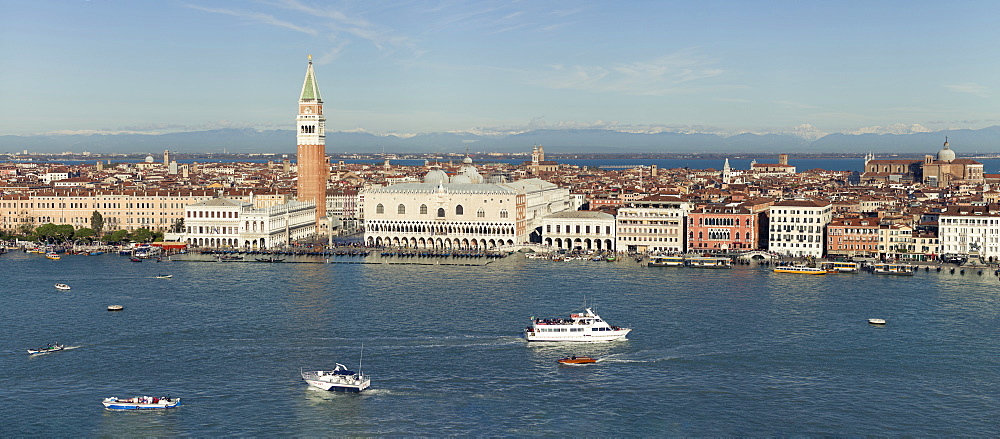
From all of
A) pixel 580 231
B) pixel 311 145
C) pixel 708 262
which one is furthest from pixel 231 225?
pixel 708 262

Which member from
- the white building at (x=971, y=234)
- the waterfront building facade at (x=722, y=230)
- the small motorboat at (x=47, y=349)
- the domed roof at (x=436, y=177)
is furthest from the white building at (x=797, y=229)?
the small motorboat at (x=47, y=349)

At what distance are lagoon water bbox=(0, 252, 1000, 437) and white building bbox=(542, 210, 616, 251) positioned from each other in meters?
8.63

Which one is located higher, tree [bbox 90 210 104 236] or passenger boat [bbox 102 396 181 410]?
tree [bbox 90 210 104 236]

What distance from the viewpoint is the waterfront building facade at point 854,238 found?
4138 centimetres

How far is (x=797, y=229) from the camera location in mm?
42625

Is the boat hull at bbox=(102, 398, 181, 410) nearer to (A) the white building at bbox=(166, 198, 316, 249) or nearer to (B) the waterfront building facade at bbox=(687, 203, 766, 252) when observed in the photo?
(A) the white building at bbox=(166, 198, 316, 249)

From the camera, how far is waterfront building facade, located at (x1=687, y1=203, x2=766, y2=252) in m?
43.4

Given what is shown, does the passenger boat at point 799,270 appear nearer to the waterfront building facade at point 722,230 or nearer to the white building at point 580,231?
the waterfront building facade at point 722,230

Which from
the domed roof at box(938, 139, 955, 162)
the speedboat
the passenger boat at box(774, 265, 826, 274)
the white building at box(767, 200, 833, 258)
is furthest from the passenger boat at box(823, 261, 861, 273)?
the domed roof at box(938, 139, 955, 162)

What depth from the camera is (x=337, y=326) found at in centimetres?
2716

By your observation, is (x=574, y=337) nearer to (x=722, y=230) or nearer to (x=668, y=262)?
(x=668, y=262)

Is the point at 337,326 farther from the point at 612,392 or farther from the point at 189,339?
the point at 612,392

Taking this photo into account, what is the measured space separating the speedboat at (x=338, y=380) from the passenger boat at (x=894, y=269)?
21.8m

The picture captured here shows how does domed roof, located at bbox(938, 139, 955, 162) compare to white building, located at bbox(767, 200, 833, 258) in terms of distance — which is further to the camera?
domed roof, located at bbox(938, 139, 955, 162)
